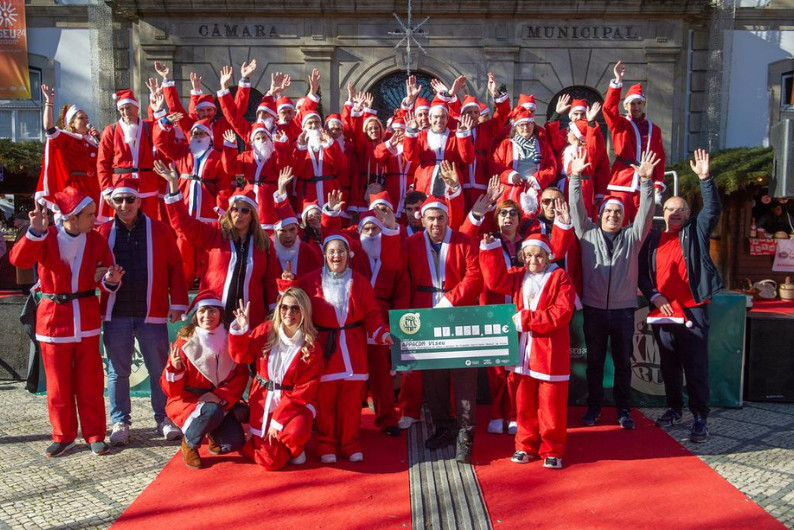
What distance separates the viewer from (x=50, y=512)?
4.05 m

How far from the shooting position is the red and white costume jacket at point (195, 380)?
4.76 meters

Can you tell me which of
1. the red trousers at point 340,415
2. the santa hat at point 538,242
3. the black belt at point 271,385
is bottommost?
the red trousers at point 340,415

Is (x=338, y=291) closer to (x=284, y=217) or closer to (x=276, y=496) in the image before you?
(x=284, y=217)

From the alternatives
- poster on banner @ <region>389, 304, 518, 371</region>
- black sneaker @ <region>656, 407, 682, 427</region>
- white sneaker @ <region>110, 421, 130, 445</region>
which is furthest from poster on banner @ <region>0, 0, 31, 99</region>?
black sneaker @ <region>656, 407, 682, 427</region>

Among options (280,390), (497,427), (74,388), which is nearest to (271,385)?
(280,390)

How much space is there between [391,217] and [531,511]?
232 cm

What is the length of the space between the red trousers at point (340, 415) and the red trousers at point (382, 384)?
1.76ft

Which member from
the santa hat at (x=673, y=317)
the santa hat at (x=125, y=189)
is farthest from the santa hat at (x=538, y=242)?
the santa hat at (x=125, y=189)

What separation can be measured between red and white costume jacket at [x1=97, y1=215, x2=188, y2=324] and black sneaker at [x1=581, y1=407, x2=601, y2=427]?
10.8 ft

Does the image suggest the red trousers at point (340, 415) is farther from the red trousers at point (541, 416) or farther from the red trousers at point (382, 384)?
the red trousers at point (541, 416)

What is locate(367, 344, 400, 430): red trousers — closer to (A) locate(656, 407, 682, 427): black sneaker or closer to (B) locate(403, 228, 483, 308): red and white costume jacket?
(B) locate(403, 228, 483, 308): red and white costume jacket

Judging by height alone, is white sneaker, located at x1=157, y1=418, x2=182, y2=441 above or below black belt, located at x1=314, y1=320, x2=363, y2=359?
below

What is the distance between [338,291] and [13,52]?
12898mm

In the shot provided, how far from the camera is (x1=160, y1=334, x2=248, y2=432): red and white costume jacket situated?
4758 millimetres
